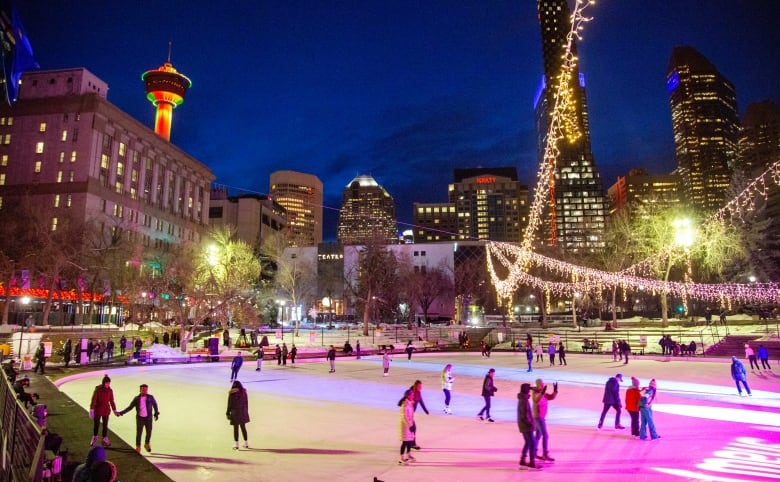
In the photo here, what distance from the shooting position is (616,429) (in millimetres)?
11680

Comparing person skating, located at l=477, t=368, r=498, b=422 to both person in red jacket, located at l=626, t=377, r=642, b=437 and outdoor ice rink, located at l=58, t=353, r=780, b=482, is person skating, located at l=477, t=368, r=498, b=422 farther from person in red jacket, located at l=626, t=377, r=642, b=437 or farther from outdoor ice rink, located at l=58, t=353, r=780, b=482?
person in red jacket, located at l=626, t=377, r=642, b=437

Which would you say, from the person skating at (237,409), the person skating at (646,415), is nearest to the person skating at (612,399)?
the person skating at (646,415)

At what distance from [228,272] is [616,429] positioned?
119 ft

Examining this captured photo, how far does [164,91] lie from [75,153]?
53.0 m

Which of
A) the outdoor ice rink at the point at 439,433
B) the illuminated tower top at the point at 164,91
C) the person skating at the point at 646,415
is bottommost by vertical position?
the outdoor ice rink at the point at 439,433

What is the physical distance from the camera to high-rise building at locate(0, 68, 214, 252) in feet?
224

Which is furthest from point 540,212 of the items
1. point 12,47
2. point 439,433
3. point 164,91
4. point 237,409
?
point 164,91

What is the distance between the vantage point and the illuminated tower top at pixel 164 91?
116m

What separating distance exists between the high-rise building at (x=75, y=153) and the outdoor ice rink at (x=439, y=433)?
2126 inches

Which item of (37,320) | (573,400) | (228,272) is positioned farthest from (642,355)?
(37,320)

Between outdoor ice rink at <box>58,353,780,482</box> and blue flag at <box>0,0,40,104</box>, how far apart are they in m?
6.57

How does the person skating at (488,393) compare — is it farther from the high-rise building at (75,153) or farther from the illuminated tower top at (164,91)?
the illuminated tower top at (164,91)

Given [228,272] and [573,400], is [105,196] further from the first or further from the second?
[573,400]

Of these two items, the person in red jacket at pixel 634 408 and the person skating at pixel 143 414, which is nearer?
the person skating at pixel 143 414
